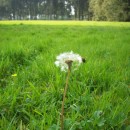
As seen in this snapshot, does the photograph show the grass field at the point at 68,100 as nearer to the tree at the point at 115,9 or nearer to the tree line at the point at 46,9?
the tree at the point at 115,9

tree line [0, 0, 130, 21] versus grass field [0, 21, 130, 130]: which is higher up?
tree line [0, 0, 130, 21]

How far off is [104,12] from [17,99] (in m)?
47.2

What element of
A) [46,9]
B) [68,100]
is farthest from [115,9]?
[46,9]

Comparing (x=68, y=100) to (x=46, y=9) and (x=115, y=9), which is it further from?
(x=46, y=9)

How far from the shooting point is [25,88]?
2.57 meters

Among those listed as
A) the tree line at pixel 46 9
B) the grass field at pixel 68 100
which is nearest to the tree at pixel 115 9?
the tree line at pixel 46 9

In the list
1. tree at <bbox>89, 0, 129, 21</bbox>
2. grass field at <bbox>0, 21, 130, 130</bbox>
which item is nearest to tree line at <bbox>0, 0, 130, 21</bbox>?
tree at <bbox>89, 0, 129, 21</bbox>

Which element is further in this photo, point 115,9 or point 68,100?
point 115,9

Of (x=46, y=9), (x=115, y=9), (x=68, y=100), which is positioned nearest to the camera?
(x=68, y=100)

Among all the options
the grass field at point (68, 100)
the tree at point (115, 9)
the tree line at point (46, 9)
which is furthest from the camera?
the tree line at point (46, 9)

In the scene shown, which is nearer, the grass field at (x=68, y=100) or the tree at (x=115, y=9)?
the grass field at (x=68, y=100)

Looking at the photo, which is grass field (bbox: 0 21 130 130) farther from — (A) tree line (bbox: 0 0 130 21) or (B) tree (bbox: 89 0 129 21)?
(A) tree line (bbox: 0 0 130 21)

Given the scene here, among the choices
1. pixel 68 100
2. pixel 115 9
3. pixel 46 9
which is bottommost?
pixel 68 100

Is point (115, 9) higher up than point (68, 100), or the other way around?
point (115, 9)
